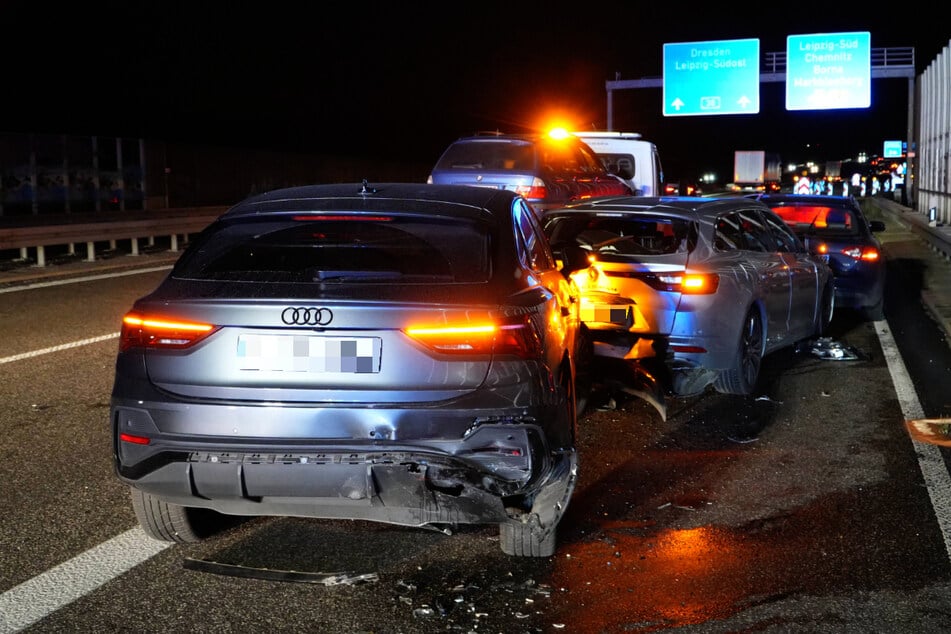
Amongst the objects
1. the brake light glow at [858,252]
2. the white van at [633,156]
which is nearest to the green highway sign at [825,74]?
the white van at [633,156]

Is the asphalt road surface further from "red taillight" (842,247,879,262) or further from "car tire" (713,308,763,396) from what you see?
"red taillight" (842,247,879,262)

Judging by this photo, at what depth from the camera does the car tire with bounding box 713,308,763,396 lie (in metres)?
8.30

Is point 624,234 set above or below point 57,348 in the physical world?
above

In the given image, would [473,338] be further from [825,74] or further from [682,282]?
[825,74]

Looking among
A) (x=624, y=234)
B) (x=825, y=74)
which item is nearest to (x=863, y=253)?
(x=624, y=234)

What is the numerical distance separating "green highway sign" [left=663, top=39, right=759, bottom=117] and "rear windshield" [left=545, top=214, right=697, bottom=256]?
99.5 ft

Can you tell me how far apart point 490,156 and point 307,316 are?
424 inches

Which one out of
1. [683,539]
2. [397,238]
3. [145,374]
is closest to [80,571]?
[145,374]

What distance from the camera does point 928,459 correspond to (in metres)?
6.63

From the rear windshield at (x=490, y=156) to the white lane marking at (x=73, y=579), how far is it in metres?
9.64

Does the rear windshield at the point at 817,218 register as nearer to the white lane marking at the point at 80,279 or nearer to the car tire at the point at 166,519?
the car tire at the point at 166,519

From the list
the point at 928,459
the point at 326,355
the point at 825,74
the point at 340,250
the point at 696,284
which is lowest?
the point at 928,459

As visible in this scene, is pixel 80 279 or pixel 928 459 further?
pixel 80 279

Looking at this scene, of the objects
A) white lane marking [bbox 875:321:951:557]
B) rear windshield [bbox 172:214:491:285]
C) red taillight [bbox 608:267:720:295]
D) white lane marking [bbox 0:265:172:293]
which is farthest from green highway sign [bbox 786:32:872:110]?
rear windshield [bbox 172:214:491:285]
